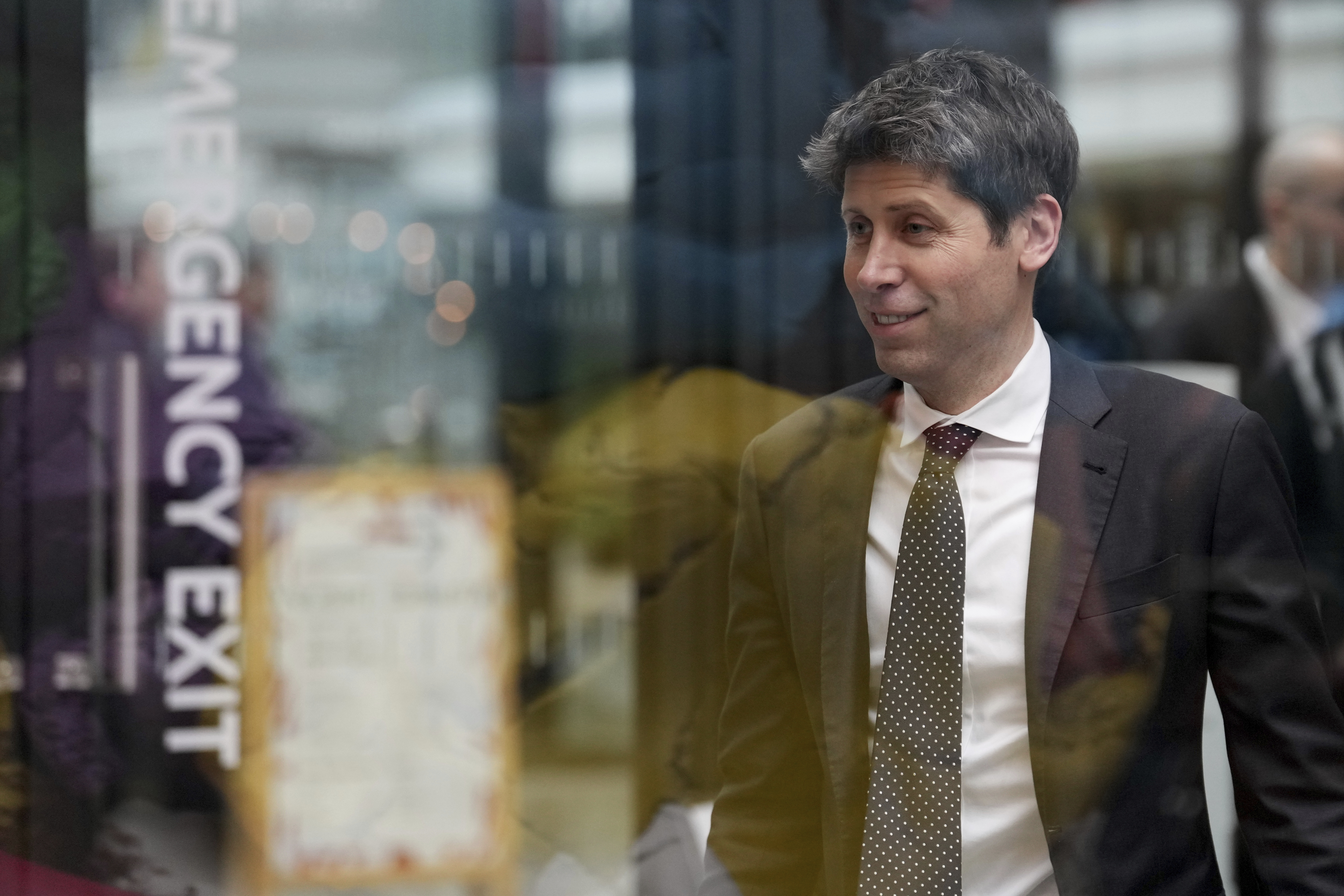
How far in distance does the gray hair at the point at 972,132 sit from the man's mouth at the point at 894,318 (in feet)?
0.42

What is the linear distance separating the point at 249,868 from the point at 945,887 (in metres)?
1.14

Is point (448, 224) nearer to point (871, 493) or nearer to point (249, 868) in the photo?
point (871, 493)

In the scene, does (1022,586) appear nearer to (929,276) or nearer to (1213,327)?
(929,276)

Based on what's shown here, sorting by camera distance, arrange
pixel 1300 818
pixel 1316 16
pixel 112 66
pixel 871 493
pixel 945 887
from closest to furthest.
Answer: pixel 1300 818
pixel 945 887
pixel 871 493
pixel 112 66
pixel 1316 16

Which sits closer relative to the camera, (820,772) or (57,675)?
(820,772)

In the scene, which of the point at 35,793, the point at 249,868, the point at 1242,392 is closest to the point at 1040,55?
the point at 1242,392

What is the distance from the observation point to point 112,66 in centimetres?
204

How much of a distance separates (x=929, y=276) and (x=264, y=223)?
1.07 meters

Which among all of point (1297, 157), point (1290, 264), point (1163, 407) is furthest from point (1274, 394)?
point (1163, 407)

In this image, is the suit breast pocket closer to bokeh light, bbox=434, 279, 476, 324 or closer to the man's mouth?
the man's mouth

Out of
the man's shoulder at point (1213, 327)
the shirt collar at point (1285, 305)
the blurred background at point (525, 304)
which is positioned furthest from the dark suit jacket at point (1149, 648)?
the shirt collar at point (1285, 305)

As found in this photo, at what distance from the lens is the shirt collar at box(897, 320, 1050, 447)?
1521 mm

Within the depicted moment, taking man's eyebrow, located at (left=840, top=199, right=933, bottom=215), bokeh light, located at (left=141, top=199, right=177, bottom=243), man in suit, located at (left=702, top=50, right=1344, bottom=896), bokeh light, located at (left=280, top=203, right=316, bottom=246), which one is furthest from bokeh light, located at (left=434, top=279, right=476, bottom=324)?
man's eyebrow, located at (left=840, top=199, right=933, bottom=215)

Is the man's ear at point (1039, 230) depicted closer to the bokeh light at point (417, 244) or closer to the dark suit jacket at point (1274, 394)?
the dark suit jacket at point (1274, 394)
